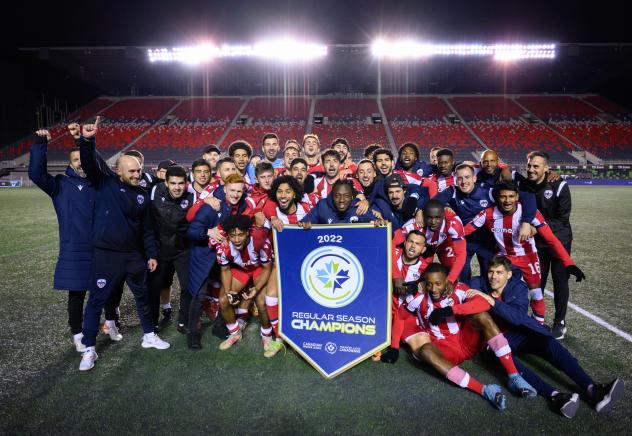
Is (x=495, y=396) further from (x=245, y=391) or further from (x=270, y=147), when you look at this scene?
(x=270, y=147)

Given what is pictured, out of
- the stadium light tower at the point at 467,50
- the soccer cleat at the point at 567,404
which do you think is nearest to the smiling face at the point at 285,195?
the soccer cleat at the point at 567,404

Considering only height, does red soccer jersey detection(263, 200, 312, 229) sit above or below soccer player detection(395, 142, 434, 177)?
below

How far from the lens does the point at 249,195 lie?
14.9 ft

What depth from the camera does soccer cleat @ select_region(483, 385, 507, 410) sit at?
271cm

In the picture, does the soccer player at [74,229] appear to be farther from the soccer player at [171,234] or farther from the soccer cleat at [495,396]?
the soccer cleat at [495,396]

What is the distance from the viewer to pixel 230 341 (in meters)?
3.89

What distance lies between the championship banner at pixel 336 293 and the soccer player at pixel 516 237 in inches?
58.1

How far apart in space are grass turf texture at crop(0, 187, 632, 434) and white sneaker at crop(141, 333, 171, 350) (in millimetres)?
61

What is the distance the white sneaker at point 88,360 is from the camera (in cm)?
338

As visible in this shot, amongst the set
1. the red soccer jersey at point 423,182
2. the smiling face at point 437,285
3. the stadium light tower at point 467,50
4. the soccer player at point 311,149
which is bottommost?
the smiling face at point 437,285

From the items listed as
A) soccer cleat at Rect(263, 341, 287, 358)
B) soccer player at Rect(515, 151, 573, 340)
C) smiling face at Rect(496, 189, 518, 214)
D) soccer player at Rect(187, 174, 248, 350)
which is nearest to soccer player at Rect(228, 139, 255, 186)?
soccer player at Rect(187, 174, 248, 350)

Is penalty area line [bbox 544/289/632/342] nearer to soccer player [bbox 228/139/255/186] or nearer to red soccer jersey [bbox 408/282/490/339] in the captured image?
red soccer jersey [bbox 408/282/490/339]

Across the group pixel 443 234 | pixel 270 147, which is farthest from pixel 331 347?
pixel 270 147

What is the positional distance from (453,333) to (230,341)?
214 centimetres
